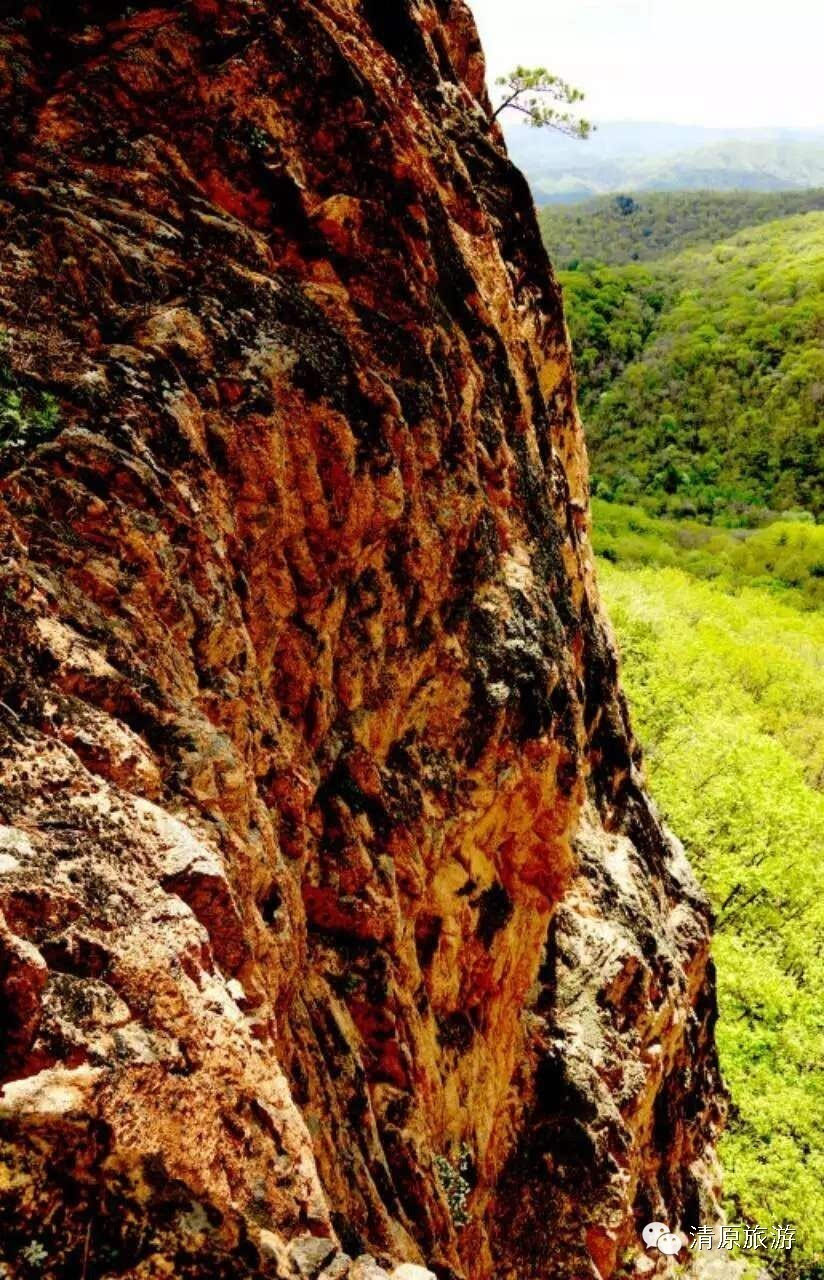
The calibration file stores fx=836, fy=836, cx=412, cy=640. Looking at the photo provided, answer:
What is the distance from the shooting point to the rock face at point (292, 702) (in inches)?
218

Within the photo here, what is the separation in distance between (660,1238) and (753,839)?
19544mm

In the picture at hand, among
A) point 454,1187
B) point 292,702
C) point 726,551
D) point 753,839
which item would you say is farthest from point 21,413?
point 726,551

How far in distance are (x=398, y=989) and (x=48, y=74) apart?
41.4 ft

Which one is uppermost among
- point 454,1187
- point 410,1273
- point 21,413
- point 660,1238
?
point 21,413

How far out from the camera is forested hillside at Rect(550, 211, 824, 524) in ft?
444

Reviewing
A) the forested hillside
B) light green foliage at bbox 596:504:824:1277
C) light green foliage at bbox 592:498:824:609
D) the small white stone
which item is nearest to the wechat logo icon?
light green foliage at bbox 596:504:824:1277

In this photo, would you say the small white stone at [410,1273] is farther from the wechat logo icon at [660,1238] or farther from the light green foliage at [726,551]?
the light green foliage at [726,551]

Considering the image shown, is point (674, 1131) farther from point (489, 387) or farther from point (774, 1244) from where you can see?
point (489, 387)

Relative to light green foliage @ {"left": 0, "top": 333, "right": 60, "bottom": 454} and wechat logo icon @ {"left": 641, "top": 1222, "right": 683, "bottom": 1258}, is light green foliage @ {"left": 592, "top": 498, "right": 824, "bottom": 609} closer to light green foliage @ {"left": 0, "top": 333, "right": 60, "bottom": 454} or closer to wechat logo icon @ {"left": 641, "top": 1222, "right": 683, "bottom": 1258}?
wechat logo icon @ {"left": 641, "top": 1222, "right": 683, "bottom": 1258}

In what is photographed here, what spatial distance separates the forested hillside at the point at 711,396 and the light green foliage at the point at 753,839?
7630 cm

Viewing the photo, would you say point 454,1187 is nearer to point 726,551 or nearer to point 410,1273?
point 410,1273

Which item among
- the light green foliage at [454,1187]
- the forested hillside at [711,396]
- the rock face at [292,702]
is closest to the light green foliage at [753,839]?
the rock face at [292,702]

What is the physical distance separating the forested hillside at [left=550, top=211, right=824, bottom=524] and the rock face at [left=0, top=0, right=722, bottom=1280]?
11987 cm

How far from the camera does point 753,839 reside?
115 ft
